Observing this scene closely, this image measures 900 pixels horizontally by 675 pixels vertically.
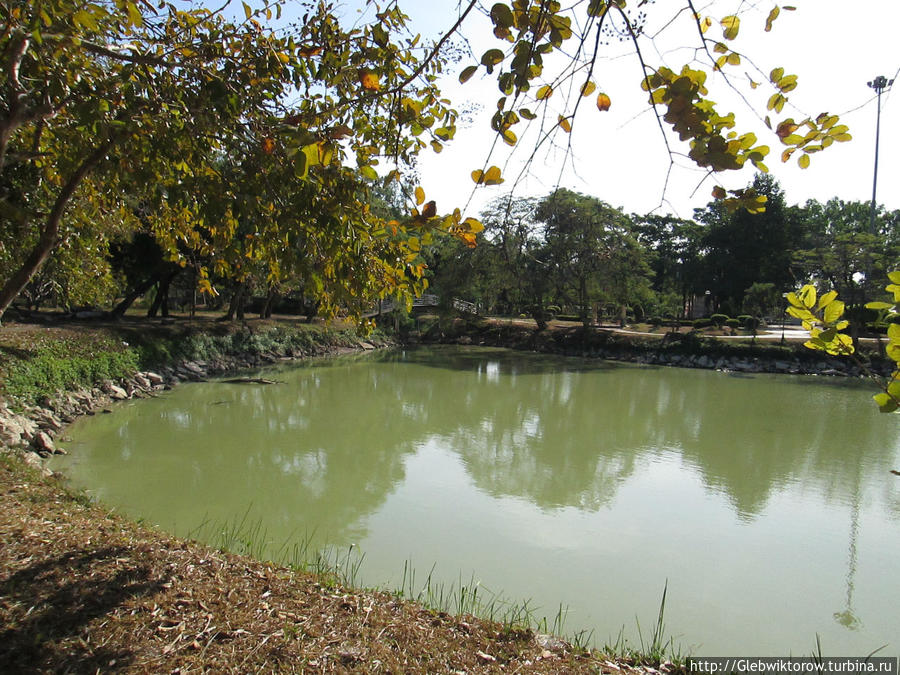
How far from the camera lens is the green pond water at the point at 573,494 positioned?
4082 millimetres

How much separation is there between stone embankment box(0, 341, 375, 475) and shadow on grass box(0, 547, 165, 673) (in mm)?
3652

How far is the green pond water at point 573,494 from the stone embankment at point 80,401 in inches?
14.1

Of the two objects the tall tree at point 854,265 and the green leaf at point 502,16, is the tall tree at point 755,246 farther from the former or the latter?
the green leaf at point 502,16

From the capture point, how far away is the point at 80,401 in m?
9.41

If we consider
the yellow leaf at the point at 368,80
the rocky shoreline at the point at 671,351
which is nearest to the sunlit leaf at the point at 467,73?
the yellow leaf at the point at 368,80

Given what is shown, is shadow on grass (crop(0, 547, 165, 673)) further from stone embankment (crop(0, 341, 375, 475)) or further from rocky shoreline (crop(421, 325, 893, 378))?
rocky shoreline (crop(421, 325, 893, 378))

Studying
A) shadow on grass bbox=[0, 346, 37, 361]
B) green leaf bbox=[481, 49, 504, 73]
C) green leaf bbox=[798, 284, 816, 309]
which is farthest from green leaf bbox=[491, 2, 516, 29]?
shadow on grass bbox=[0, 346, 37, 361]

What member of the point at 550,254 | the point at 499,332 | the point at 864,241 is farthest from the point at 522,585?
the point at 499,332

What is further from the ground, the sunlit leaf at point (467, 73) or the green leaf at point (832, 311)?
the sunlit leaf at point (467, 73)

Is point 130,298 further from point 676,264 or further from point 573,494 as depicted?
point 676,264

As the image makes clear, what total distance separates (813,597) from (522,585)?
87.6 inches

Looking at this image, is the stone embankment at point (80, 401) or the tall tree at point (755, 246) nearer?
the stone embankment at point (80, 401)

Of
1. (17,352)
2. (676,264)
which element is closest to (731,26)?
(17,352)

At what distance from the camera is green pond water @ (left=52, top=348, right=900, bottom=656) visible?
4.08m
